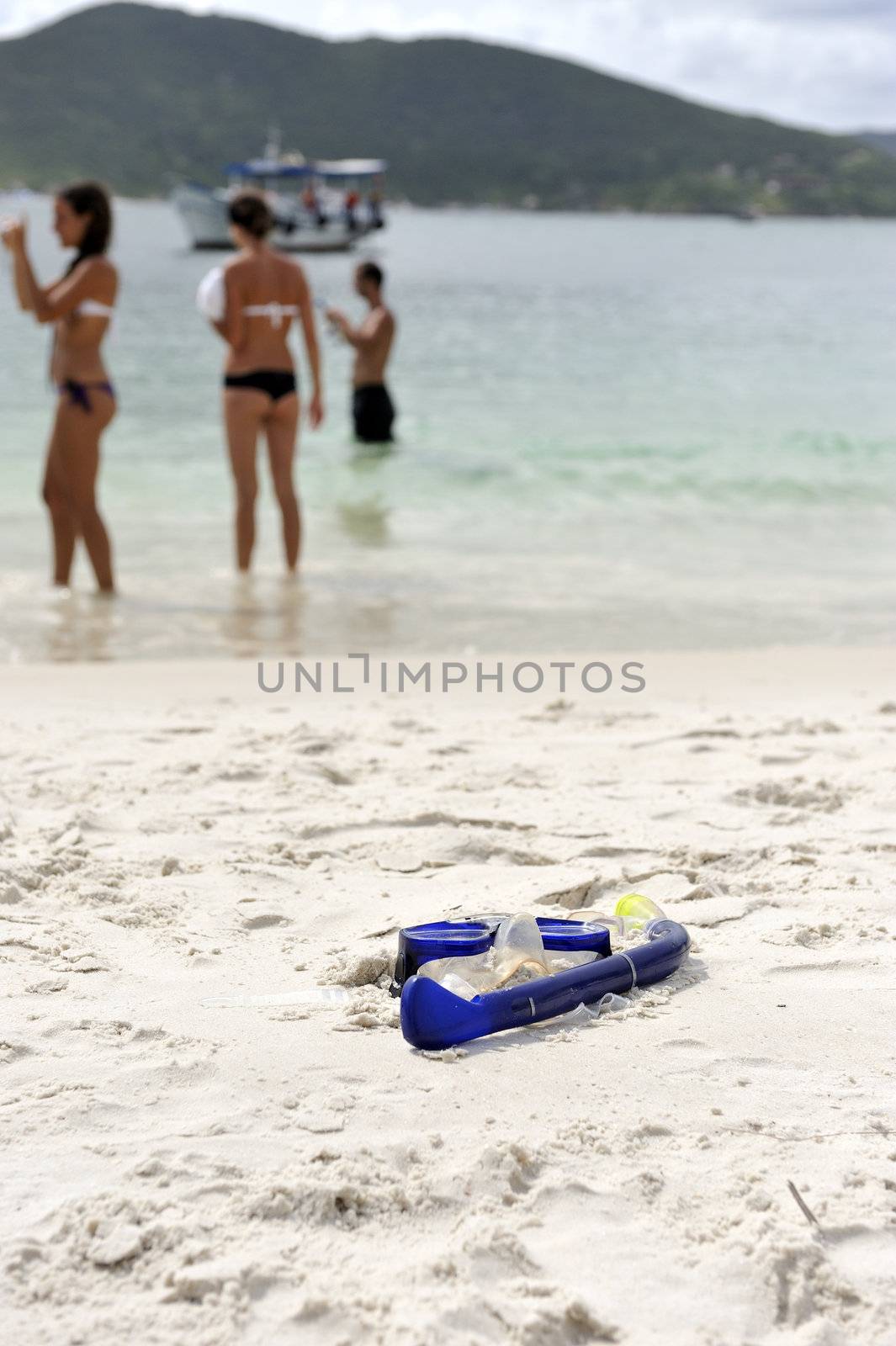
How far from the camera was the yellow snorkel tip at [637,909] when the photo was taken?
2580mm

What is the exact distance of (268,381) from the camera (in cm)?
673

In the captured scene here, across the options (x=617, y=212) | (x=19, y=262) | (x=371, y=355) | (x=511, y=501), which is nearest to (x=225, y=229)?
(x=371, y=355)

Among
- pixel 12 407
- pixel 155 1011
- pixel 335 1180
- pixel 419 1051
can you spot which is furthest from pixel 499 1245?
pixel 12 407

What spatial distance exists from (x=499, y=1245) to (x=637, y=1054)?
529mm

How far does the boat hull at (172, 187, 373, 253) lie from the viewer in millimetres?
54531

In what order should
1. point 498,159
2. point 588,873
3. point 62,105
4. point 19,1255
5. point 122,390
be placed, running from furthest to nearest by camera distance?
1. point 498,159
2. point 62,105
3. point 122,390
4. point 588,873
5. point 19,1255

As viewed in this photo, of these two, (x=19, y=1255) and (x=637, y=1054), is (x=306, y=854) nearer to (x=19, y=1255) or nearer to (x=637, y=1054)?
(x=637, y=1054)

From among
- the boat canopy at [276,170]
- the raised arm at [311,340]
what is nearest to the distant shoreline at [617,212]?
the boat canopy at [276,170]

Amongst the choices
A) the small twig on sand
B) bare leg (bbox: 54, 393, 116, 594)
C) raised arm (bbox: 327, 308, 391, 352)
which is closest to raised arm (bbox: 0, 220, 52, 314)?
bare leg (bbox: 54, 393, 116, 594)

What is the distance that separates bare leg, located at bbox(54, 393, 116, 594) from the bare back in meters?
0.72

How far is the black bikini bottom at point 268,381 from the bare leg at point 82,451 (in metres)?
0.64

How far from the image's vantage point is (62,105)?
13912cm

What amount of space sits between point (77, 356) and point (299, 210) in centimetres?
5528

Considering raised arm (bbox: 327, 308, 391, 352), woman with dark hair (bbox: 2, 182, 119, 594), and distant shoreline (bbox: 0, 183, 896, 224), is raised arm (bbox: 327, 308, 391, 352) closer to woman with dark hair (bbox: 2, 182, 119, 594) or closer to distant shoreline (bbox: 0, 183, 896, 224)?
woman with dark hair (bbox: 2, 182, 119, 594)
